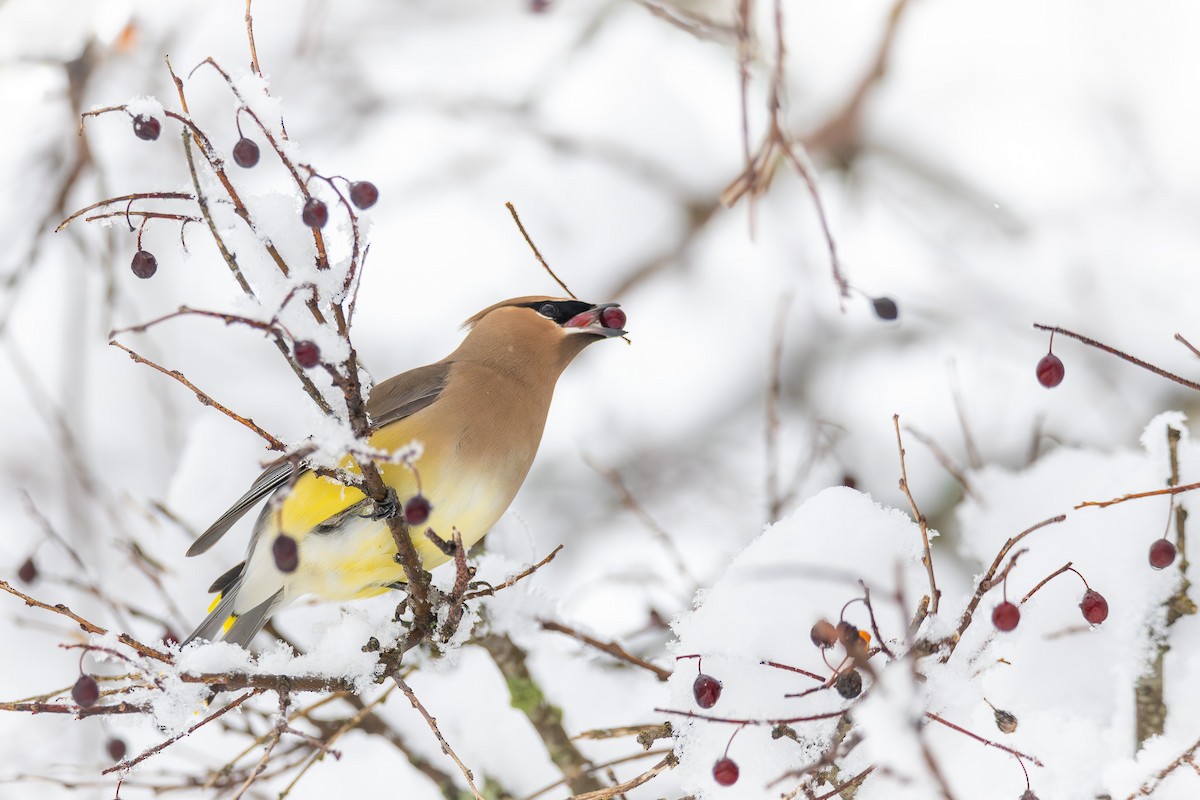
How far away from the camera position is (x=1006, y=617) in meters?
2.18

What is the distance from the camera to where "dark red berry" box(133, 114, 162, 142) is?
2416mm

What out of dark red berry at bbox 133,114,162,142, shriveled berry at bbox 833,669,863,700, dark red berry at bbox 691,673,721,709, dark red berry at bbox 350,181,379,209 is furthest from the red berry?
dark red berry at bbox 133,114,162,142

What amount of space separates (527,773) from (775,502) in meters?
1.28

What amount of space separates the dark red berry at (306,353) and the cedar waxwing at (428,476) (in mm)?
1034

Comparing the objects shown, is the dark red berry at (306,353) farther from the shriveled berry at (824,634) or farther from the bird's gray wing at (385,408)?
the bird's gray wing at (385,408)

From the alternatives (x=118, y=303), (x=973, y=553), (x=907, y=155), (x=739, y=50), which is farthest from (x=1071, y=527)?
(x=907, y=155)

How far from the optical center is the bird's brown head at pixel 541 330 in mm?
3982

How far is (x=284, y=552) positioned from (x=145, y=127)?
0.89m

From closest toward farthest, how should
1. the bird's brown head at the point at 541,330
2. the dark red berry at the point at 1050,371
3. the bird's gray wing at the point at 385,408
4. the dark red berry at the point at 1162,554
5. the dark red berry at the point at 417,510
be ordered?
the dark red berry at the point at 417,510 < the dark red berry at the point at 1162,554 < the dark red berry at the point at 1050,371 < the bird's gray wing at the point at 385,408 < the bird's brown head at the point at 541,330

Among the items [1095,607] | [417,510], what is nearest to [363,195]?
[417,510]

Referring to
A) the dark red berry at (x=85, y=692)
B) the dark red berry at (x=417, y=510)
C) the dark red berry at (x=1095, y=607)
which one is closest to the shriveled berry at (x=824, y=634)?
the dark red berry at (x=1095, y=607)

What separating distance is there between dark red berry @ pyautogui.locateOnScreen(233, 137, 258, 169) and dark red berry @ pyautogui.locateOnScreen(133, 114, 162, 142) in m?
→ 0.16

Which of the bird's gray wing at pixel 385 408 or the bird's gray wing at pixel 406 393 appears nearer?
the bird's gray wing at pixel 385 408

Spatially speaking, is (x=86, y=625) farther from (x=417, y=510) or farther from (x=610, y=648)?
(x=610, y=648)
